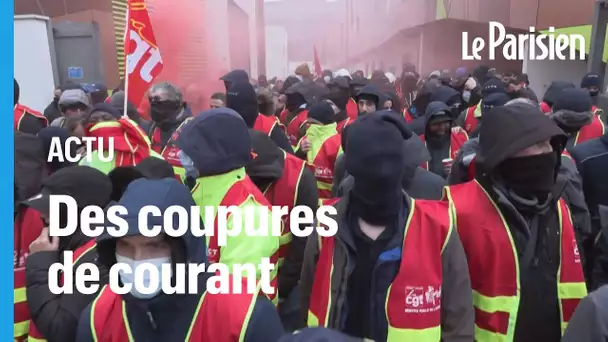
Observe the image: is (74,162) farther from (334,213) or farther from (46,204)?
(334,213)

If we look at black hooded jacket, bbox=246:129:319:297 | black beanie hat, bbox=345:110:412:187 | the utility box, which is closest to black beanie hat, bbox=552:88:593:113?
black hooded jacket, bbox=246:129:319:297

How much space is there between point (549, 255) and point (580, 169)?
5.78ft

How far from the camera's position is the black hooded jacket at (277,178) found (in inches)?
134

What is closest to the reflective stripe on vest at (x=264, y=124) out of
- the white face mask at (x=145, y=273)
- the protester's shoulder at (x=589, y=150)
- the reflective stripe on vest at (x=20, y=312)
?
the protester's shoulder at (x=589, y=150)

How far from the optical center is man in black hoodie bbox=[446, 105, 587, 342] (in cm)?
240

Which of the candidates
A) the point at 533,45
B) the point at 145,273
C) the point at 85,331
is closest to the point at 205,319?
the point at 145,273

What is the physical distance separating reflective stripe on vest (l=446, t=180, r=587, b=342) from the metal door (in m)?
9.77

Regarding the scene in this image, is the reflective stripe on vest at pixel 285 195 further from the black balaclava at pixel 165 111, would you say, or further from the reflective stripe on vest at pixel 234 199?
the black balaclava at pixel 165 111

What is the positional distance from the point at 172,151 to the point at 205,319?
2.80m

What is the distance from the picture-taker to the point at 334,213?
238 cm

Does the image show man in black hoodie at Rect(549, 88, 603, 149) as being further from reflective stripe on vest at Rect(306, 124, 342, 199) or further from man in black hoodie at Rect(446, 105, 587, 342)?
man in black hoodie at Rect(446, 105, 587, 342)

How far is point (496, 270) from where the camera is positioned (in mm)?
2387

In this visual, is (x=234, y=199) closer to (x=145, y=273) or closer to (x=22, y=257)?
(x=145, y=273)

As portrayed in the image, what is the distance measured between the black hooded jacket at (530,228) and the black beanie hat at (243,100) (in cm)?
222
